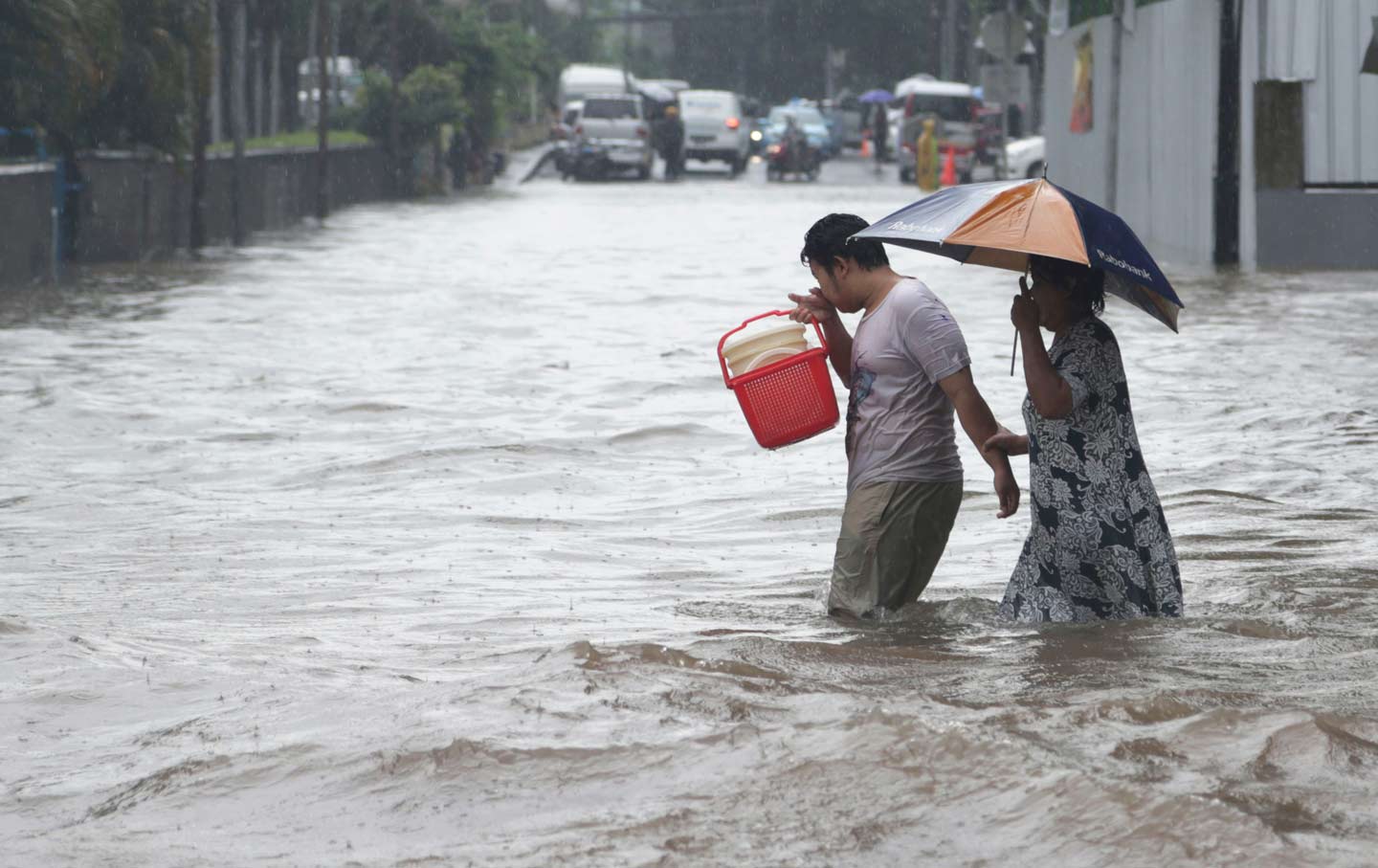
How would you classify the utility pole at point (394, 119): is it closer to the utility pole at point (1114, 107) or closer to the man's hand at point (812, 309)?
the utility pole at point (1114, 107)

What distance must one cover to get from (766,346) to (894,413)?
42 cm

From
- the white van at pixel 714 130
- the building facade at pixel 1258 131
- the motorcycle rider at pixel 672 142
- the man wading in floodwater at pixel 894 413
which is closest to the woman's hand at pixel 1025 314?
the man wading in floodwater at pixel 894 413

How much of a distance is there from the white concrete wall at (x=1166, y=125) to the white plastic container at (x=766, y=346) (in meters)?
15.4

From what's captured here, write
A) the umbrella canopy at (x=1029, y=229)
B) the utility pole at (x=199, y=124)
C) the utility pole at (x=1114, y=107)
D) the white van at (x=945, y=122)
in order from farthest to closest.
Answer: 1. the white van at (x=945, y=122)
2. the utility pole at (x=1114, y=107)
3. the utility pole at (x=199, y=124)
4. the umbrella canopy at (x=1029, y=229)

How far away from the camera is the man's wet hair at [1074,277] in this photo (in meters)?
5.60

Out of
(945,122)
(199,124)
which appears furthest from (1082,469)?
Answer: (945,122)

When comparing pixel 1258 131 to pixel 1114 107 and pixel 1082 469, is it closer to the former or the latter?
pixel 1114 107

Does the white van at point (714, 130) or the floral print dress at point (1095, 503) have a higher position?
the white van at point (714, 130)

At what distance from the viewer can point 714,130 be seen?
168ft

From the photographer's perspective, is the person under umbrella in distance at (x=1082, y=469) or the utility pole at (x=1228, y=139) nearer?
the person under umbrella in distance at (x=1082, y=469)

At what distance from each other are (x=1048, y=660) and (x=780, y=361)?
3.69ft

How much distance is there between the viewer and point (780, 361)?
19.6 feet

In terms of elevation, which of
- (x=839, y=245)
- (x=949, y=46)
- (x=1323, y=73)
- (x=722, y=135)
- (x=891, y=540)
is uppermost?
(x=949, y=46)

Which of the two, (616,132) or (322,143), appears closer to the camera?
(322,143)
